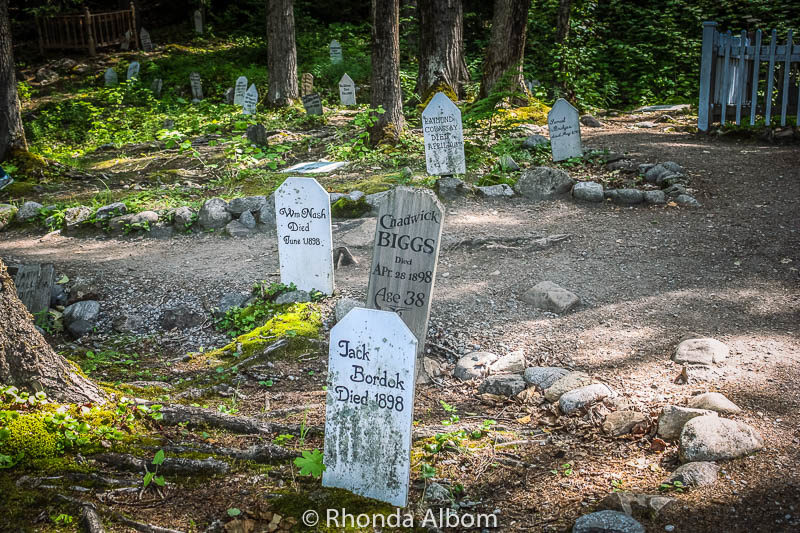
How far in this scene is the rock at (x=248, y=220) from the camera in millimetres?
7859

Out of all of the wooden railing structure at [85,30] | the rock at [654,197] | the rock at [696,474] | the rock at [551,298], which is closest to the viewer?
the rock at [696,474]

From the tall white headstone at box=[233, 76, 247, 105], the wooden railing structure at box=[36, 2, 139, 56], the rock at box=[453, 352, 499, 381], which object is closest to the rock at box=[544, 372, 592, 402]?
the rock at box=[453, 352, 499, 381]

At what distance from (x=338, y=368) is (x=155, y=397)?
1.69 m

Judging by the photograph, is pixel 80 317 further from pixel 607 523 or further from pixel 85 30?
pixel 85 30

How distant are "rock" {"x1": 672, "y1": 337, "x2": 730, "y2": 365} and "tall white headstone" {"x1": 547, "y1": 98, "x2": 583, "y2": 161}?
5221mm

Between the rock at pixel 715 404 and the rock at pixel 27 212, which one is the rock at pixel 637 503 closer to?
the rock at pixel 715 404

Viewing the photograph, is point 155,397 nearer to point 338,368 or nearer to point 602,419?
point 338,368

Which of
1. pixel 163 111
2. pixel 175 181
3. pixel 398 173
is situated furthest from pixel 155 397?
pixel 163 111

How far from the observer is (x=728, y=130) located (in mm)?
10344

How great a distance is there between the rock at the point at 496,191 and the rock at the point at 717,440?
218 inches

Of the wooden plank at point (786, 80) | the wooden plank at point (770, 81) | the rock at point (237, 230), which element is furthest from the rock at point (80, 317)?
the wooden plank at point (786, 80)

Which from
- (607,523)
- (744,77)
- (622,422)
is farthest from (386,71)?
(607,523)

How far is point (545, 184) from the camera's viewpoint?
324 inches

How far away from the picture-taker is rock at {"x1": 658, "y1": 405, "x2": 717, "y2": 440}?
10.6ft
